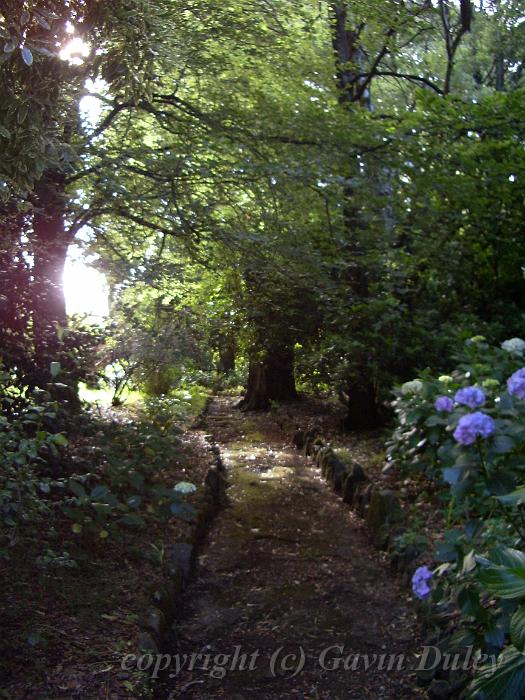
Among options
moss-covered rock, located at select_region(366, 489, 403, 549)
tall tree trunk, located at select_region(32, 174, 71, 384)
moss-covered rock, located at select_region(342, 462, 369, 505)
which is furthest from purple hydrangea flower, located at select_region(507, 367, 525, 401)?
moss-covered rock, located at select_region(342, 462, 369, 505)

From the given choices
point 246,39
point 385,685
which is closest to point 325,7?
point 246,39

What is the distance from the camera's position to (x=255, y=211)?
6.98m

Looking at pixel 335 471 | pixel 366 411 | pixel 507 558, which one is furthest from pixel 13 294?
pixel 366 411

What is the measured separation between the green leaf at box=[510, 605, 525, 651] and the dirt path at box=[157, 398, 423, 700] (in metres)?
1.65

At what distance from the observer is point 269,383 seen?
12.6 m

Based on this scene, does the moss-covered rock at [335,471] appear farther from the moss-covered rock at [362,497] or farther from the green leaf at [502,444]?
the green leaf at [502,444]

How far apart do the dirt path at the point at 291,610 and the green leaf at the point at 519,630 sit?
5.41 feet

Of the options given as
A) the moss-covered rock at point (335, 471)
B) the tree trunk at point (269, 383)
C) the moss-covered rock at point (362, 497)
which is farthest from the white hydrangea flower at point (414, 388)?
the tree trunk at point (269, 383)

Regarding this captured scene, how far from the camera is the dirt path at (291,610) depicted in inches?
141

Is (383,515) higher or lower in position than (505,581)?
lower

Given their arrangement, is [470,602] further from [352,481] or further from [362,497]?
[352,481]

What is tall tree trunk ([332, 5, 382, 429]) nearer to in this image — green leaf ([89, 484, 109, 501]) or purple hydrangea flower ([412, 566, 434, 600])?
green leaf ([89, 484, 109, 501])

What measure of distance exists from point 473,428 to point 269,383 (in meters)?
10.2

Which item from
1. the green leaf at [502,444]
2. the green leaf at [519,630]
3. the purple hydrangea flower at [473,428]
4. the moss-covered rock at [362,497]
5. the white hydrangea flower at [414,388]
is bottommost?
the moss-covered rock at [362,497]
